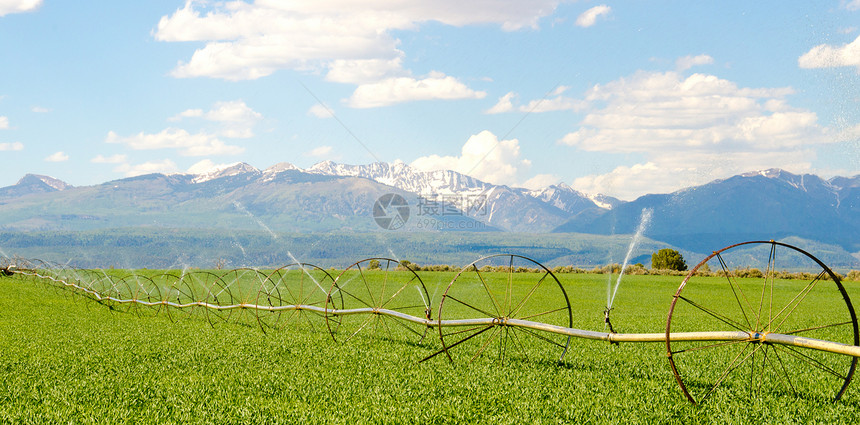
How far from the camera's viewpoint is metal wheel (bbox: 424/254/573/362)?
1016 centimetres

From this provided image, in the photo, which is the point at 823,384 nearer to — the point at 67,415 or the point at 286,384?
the point at 286,384

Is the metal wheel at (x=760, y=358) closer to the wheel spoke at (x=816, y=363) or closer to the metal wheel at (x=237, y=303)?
the wheel spoke at (x=816, y=363)

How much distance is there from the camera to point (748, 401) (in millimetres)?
7465

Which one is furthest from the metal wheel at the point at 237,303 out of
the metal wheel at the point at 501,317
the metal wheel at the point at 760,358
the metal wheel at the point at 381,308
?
the metal wheel at the point at 760,358

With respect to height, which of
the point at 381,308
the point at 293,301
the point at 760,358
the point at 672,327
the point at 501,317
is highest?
the point at 501,317

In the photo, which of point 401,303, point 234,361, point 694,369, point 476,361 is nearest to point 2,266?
point 401,303

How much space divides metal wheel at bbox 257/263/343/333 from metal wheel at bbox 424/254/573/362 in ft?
10.4

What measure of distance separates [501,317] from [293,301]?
21939mm

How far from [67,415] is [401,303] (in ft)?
73.4

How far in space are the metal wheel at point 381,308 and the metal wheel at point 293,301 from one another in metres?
0.48

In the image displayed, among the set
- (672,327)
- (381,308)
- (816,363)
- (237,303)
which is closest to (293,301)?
(237,303)

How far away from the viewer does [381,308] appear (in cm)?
1263

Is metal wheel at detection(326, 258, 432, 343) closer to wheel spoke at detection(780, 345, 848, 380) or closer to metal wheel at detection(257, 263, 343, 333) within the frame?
metal wheel at detection(257, 263, 343, 333)

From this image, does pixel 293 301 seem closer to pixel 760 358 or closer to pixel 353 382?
pixel 353 382
